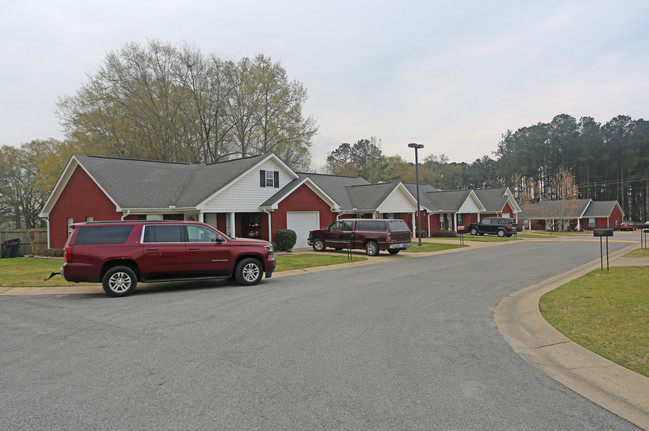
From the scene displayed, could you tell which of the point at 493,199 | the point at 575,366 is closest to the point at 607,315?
the point at 575,366

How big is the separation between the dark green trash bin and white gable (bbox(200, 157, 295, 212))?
16.0 metres

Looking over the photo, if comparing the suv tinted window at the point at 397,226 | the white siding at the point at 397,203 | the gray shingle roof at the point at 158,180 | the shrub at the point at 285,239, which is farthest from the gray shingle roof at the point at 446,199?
the gray shingle roof at the point at 158,180

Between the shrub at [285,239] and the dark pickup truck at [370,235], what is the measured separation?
1732 millimetres

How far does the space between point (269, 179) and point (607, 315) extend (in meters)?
21.3

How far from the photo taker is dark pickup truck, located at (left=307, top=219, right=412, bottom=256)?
22.1 metres

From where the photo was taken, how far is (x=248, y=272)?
40.5 ft

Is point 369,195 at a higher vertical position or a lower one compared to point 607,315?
higher

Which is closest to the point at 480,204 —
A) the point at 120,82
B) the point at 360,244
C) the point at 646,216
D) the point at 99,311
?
the point at 360,244

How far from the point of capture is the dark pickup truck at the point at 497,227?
131 feet

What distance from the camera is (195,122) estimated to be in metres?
38.7

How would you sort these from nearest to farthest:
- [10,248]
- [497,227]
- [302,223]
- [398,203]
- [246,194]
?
[246,194] < [302,223] < [10,248] < [398,203] < [497,227]

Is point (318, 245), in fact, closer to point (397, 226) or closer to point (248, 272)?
point (397, 226)

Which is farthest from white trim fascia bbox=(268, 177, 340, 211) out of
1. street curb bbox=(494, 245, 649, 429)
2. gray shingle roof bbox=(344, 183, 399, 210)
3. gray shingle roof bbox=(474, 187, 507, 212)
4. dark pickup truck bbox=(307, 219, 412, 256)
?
gray shingle roof bbox=(474, 187, 507, 212)

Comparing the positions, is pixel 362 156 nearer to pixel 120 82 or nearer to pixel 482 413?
pixel 120 82
